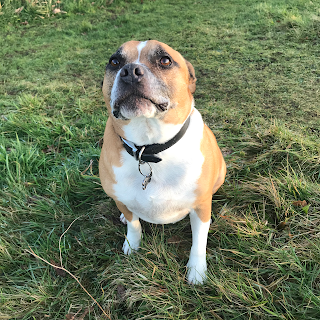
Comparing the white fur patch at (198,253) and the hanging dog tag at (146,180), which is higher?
the hanging dog tag at (146,180)

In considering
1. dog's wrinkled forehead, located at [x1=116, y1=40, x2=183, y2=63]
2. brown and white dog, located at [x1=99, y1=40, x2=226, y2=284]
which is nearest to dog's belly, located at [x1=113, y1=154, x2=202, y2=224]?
brown and white dog, located at [x1=99, y1=40, x2=226, y2=284]

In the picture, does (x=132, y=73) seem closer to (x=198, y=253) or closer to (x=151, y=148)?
(x=151, y=148)

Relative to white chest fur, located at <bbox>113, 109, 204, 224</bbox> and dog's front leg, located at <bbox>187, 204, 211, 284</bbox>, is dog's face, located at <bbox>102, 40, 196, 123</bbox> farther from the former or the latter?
dog's front leg, located at <bbox>187, 204, 211, 284</bbox>

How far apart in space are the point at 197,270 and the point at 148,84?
1431 mm

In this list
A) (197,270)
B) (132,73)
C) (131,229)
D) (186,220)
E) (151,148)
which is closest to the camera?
(132,73)

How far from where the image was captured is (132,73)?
1552 mm

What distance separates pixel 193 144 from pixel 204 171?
0.21 m

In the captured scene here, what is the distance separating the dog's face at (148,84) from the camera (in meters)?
1.58

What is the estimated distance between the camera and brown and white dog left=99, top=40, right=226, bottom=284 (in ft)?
5.33

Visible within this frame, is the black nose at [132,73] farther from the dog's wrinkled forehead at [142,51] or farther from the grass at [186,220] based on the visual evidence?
the grass at [186,220]

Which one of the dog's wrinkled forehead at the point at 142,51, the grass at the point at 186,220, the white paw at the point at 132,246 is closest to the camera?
the dog's wrinkled forehead at the point at 142,51

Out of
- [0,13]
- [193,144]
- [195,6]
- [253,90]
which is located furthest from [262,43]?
[0,13]

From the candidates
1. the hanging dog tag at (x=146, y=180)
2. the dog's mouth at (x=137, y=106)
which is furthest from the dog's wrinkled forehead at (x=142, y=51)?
the hanging dog tag at (x=146, y=180)

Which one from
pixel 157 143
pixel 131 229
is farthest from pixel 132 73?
pixel 131 229
